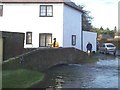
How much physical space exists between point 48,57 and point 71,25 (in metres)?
16.0

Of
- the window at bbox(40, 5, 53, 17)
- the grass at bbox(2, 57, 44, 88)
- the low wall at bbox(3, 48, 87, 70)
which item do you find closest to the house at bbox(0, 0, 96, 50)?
the window at bbox(40, 5, 53, 17)

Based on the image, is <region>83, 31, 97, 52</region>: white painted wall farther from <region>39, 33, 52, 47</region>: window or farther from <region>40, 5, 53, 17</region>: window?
<region>40, 5, 53, 17</region>: window

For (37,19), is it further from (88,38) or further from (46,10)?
(88,38)

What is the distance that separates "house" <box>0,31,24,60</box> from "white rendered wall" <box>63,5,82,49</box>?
45.9ft

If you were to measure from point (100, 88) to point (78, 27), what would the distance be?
3016 centimetres

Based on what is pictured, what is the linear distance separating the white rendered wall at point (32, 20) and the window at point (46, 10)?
1.16 feet

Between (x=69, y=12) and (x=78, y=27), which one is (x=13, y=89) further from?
(x=78, y=27)

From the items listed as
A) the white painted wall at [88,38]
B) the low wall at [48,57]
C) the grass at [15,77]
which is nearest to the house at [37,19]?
the low wall at [48,57]

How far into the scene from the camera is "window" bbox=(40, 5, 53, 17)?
41188 millimetres

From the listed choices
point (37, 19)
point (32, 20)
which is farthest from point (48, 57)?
point (32, 20)

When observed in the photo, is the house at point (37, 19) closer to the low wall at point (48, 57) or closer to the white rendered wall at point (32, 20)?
the white rendered wall at point (32, 20)

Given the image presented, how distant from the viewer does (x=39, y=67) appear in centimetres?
2648

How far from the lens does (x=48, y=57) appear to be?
28891 millimetres

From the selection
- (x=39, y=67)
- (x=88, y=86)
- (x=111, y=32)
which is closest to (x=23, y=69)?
(x=39, y=67)
